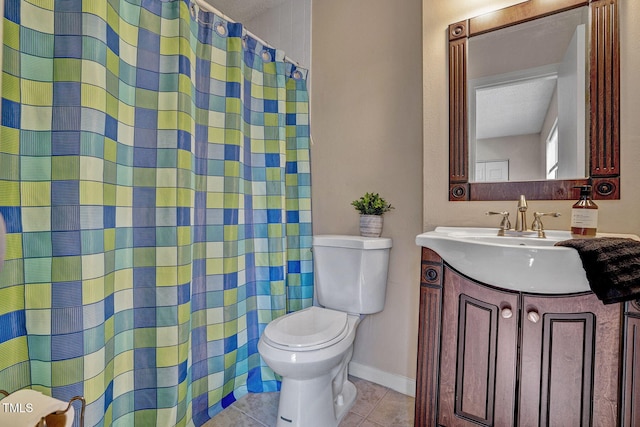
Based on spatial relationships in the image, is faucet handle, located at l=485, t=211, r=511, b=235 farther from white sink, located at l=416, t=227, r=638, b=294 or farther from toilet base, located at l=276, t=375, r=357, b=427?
toilet base, located at l=276, t=375, r=357, b=427

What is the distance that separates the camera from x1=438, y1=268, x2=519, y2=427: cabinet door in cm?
98

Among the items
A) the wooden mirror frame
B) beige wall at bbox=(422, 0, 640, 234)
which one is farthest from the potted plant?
the wooden mirror frame

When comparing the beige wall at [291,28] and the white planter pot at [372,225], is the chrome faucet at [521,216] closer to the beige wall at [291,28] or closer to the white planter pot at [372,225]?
the white planter pot at [372,225]

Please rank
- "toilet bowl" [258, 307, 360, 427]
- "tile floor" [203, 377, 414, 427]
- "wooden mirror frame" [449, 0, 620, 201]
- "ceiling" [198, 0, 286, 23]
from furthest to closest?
"ceiling" [198, 0, 286, 23]
"tile floor" [203, 377, 414, 427]
"toilet bowl" [258, 307, 360, 427]
"wooden mirror frame" [449, 0, 620, 201]

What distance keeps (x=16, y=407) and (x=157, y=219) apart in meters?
0.73

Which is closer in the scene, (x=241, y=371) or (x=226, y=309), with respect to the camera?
(x=226, y=309)

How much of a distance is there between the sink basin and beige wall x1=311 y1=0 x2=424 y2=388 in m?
0.66

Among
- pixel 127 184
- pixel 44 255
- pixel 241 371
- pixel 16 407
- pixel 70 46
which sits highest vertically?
pixel 70 46

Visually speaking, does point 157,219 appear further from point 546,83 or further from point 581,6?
point 581,6

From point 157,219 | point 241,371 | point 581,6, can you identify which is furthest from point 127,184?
point 581,6

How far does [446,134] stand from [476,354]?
941 mm

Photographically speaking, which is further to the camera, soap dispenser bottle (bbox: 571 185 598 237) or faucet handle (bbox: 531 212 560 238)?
faucet handle (bbox: 531 212 560 238)

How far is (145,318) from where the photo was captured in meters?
1.17

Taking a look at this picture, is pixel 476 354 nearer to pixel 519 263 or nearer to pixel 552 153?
pixel 519 263
